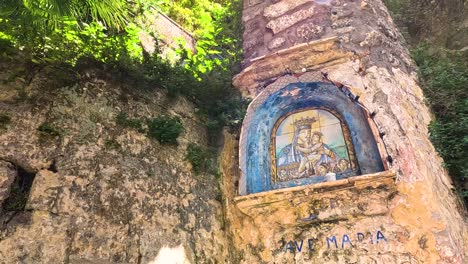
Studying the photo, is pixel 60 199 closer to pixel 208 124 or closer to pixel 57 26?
pixel 57 26

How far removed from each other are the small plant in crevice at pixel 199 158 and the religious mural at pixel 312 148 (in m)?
0.80

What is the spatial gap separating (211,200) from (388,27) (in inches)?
134

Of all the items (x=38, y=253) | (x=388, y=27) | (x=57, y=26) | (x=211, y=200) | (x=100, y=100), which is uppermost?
(x=388, y=27)

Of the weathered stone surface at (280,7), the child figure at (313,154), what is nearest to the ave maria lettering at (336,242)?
the child figure at (313,154)

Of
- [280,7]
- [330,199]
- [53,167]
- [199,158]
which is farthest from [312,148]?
[53,167]

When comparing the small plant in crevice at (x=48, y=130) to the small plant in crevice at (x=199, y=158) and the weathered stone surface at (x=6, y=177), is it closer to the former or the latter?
the weathered stone surface at (x=6, y=177)

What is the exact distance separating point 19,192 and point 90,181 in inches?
19.8

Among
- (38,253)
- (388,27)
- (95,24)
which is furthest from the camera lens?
(388,27)

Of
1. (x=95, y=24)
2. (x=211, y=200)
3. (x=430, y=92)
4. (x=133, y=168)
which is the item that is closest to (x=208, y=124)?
(x=211, y=200)

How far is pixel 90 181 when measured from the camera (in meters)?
2.75

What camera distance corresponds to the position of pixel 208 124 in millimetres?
4051

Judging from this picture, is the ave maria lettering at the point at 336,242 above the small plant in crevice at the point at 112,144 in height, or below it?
below

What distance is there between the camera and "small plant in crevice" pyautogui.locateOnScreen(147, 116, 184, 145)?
11.3ft

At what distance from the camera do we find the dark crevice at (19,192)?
7.80 ft
